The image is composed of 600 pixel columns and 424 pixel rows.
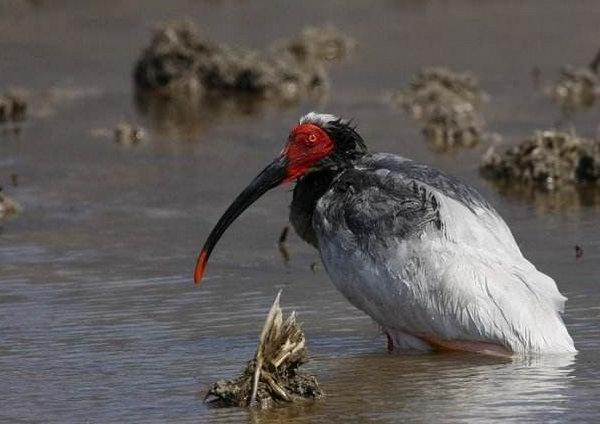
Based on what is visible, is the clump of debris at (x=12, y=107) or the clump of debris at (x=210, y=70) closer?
the clump of debris at (x=12, y=107)

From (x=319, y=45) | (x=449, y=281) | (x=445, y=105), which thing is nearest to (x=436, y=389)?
(x=449, y=281)

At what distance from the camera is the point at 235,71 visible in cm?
2095

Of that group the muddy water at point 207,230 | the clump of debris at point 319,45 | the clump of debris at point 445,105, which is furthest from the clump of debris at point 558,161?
the clump of debris at point 319,45

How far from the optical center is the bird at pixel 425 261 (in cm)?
1031

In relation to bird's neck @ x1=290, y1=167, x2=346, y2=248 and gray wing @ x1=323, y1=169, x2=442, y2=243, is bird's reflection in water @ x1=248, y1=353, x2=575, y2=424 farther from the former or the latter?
bird's neck @ x1=290, y1=167, x2=346, y2=248

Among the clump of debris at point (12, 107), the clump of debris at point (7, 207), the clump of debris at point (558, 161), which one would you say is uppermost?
the clump of debris at point (12, 107)

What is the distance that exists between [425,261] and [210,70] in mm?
10909

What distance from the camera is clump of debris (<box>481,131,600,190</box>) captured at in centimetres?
1559

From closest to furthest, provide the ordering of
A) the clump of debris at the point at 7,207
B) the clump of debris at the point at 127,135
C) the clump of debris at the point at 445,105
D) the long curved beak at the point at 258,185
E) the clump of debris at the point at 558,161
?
the long curved beak at the point at 258,185 < the clump of debris at the point at 7,207 < the clump of debris at the point at 558,161 < the clump of debris at the point at 445,105 < the clump of debris at the point at 127,135

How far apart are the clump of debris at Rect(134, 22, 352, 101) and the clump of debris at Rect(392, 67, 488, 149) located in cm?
150

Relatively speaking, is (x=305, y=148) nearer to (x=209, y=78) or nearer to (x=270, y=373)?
(x=270, y=373)

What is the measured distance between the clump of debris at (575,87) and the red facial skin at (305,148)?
831 cm

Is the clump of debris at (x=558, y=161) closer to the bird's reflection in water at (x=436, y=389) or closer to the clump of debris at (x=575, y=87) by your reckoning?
the clump of debris at (x=575, y=87)

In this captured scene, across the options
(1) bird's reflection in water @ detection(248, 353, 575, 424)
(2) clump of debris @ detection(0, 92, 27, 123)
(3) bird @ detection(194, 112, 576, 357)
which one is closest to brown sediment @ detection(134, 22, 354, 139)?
(2) clump of debris @ detection(0, 92, 27, 123)
